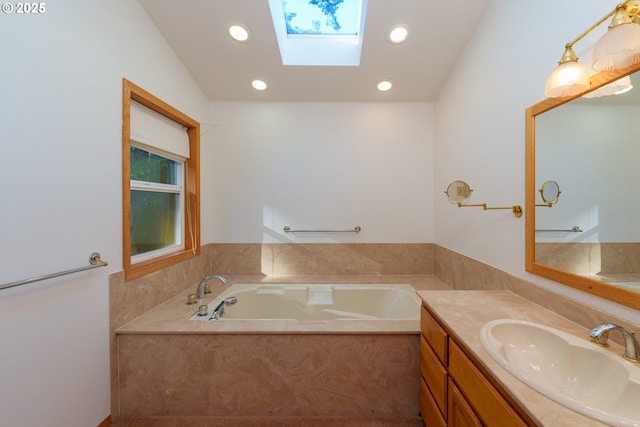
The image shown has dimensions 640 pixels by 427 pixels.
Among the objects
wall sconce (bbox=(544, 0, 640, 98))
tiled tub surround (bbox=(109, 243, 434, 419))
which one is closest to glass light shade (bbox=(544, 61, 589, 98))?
wall sconce (bbox=(544, 0, 640, 98))

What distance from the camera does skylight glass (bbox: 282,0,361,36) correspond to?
1.98 m

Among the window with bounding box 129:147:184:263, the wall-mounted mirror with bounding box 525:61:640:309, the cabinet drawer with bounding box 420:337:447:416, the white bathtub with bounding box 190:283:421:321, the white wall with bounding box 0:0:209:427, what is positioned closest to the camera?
the wall-mounted mirror with bounding box 525:61:640:309

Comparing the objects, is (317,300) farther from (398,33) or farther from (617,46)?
(398,33)

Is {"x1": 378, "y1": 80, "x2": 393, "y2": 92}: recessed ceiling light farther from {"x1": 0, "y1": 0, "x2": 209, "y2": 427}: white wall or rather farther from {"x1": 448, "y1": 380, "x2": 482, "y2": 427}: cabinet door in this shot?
{"x1": 448, "y1": 380, "x2": 482, "y2": 427}: cabinet door

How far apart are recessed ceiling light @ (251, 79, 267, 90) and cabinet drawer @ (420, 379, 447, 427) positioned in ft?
8.73

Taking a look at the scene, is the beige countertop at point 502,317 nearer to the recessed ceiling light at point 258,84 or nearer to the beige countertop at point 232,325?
the beige countertop at point 232,325

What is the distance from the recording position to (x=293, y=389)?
144 cm

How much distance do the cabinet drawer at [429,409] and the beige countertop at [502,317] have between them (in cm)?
47

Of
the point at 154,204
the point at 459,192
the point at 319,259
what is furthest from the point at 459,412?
the point at 154,204

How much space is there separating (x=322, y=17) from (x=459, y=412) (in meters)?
2.80

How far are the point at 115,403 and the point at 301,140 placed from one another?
244 cm

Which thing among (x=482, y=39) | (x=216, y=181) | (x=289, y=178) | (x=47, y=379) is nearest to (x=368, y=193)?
(x=289, y=178)

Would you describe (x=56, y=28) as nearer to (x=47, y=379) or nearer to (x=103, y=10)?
(x=103, y=10)

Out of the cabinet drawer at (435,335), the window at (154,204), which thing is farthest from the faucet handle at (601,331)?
the window at (154,204)
